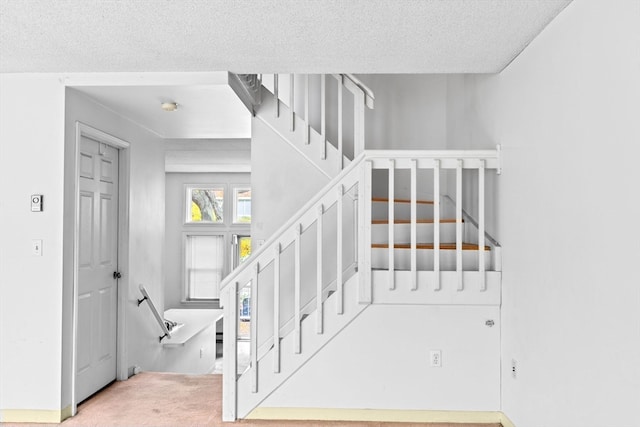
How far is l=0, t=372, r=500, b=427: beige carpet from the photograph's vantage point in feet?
10.7

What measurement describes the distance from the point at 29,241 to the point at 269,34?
215 cm

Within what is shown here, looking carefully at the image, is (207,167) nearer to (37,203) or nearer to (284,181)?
(284,181)

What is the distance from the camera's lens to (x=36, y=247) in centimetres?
335

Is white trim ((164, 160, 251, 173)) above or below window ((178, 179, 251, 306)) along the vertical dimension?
above

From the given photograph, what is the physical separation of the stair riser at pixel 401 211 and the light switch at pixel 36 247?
2.54 meters

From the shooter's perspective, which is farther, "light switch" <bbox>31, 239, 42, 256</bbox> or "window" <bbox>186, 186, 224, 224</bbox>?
"window" <bbox>186, 186, 224, 224</bbox>

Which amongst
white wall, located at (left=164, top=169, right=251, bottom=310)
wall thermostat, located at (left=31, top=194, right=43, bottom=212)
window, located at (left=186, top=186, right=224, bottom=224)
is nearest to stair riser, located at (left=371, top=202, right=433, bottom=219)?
wall thermostat, located at (left=31, top=194, right=43, bottom=212)

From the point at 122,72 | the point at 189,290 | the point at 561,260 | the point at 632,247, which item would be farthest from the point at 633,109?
the point at 189,290

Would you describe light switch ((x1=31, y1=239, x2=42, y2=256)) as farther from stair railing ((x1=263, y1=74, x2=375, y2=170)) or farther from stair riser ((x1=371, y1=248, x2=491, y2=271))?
stair riser ((x1=371, y1=248, x2=491, y2=271))

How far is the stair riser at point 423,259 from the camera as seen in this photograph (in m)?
3.41

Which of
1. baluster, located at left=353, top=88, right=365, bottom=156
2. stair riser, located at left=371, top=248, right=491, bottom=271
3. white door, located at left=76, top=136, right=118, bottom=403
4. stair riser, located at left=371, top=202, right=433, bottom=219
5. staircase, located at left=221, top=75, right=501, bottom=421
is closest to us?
staircase, located at left=221, top=75, right=501, bottom=421

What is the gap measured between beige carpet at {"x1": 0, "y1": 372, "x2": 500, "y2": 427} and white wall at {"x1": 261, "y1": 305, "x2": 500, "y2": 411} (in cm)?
15

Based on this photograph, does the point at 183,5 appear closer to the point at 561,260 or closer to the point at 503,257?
the point at 561,260

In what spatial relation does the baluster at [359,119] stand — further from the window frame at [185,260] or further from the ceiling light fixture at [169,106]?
the window frame at [185,260]
